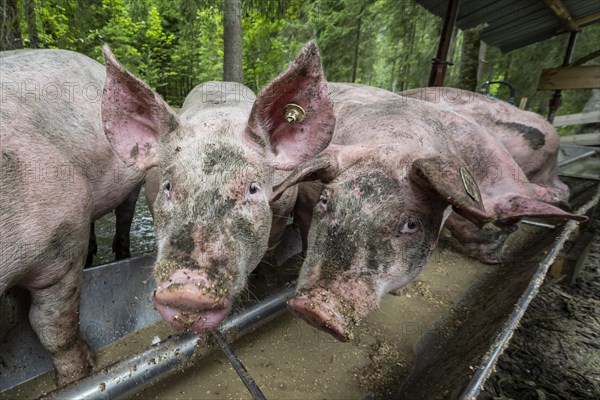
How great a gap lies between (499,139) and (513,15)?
416cm

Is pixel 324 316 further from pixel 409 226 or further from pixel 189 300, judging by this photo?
pixel 409 226

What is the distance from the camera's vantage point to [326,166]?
218 cm

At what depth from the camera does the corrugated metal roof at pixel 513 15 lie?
6.48 metres

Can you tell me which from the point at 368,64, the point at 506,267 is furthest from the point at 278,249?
the point at 368,64

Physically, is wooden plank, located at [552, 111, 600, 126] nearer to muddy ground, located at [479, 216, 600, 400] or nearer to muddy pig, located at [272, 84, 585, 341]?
muddy ground, located at [479, 216, 600, 400]

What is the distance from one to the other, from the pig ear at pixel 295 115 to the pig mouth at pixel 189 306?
1063 mm

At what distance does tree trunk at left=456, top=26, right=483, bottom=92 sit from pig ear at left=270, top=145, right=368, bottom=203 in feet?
21.9

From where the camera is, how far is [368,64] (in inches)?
688

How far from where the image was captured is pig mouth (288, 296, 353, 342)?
5.89ft

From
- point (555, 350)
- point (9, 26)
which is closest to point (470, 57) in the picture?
point (555, 350)

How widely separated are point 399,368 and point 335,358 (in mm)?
Result: 498

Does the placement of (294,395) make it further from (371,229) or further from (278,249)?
(278,249)

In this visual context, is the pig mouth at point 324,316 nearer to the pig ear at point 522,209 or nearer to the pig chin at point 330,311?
the pig chin at point 330,311

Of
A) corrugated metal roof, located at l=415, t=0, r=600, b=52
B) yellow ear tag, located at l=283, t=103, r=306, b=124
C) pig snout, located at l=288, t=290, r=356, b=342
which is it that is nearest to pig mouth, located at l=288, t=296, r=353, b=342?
pig snout, located at l=288, t=290, r=356, b=342
